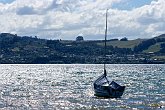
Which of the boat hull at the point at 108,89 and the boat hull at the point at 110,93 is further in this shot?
the boat hull at the point at 108,89

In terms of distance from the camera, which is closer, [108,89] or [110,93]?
[110,93]

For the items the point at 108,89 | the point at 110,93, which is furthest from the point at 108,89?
the point at 110,93

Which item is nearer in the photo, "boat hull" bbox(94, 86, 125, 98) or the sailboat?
"boat hull" bbox(94, 86, 125, 98)

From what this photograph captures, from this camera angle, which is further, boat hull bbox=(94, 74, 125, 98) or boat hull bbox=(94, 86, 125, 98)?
boat hull bbox=(94, 74, 125, 98)

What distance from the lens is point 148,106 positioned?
96.9m

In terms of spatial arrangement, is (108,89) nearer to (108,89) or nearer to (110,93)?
(108,89)

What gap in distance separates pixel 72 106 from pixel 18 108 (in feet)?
35.4

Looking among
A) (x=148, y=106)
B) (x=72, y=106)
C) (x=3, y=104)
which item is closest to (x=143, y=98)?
(x=148, y=106)

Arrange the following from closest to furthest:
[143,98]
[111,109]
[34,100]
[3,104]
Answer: [111,109] → [3,104] → [34,100] → [143,98]

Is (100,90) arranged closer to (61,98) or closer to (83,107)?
(61,98)

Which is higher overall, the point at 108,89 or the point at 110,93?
the point at 108,89

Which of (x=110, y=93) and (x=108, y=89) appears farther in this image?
(x=108, y=89)

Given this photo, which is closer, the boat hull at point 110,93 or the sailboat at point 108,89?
the boat hull at point 110,93

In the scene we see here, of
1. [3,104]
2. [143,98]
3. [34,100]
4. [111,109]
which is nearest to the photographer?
[111,109]
